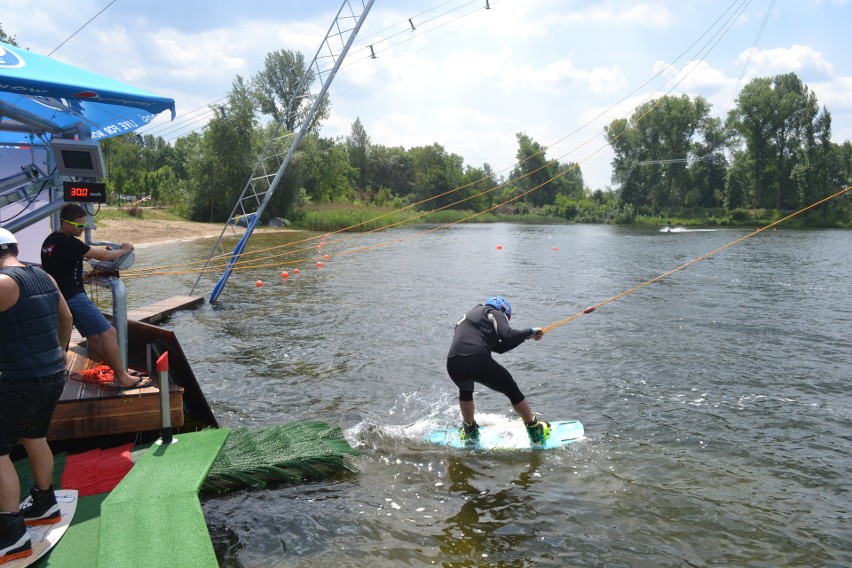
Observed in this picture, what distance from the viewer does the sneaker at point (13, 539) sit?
179 inches

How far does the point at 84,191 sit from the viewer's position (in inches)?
266

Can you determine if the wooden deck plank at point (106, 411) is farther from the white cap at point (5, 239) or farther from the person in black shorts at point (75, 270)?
the white cap at point (5, 239)

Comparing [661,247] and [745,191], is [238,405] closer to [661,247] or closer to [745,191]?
[661,247]

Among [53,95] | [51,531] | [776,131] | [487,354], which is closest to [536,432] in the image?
[487,354]

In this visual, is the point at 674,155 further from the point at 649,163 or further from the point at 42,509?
the point at 42,509

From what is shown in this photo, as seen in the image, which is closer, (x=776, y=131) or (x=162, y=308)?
(x=162, y=308)

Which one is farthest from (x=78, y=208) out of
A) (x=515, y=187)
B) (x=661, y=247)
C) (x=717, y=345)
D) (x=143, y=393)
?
(x=515, y=187)

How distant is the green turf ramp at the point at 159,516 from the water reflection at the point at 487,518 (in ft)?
7.46

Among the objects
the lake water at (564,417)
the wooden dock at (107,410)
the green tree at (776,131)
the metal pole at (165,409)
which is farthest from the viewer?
the green tree at (776,131)

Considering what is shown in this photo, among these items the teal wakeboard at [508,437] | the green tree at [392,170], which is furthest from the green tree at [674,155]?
the teal wakeboard at [508,437]

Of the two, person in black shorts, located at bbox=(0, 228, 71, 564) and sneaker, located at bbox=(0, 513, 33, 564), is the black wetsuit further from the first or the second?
sneaker, located at bbox=(0, 513, 33, 564)

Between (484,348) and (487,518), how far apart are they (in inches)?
81.1

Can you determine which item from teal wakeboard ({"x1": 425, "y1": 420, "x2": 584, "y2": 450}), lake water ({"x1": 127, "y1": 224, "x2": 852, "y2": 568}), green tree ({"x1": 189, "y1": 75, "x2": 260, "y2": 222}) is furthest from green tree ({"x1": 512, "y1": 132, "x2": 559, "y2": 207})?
teal wakeboard ({"x1": 425, "y1": 420, "x2": 584, "y2": 450})

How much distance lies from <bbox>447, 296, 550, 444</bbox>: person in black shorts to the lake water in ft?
1.96
